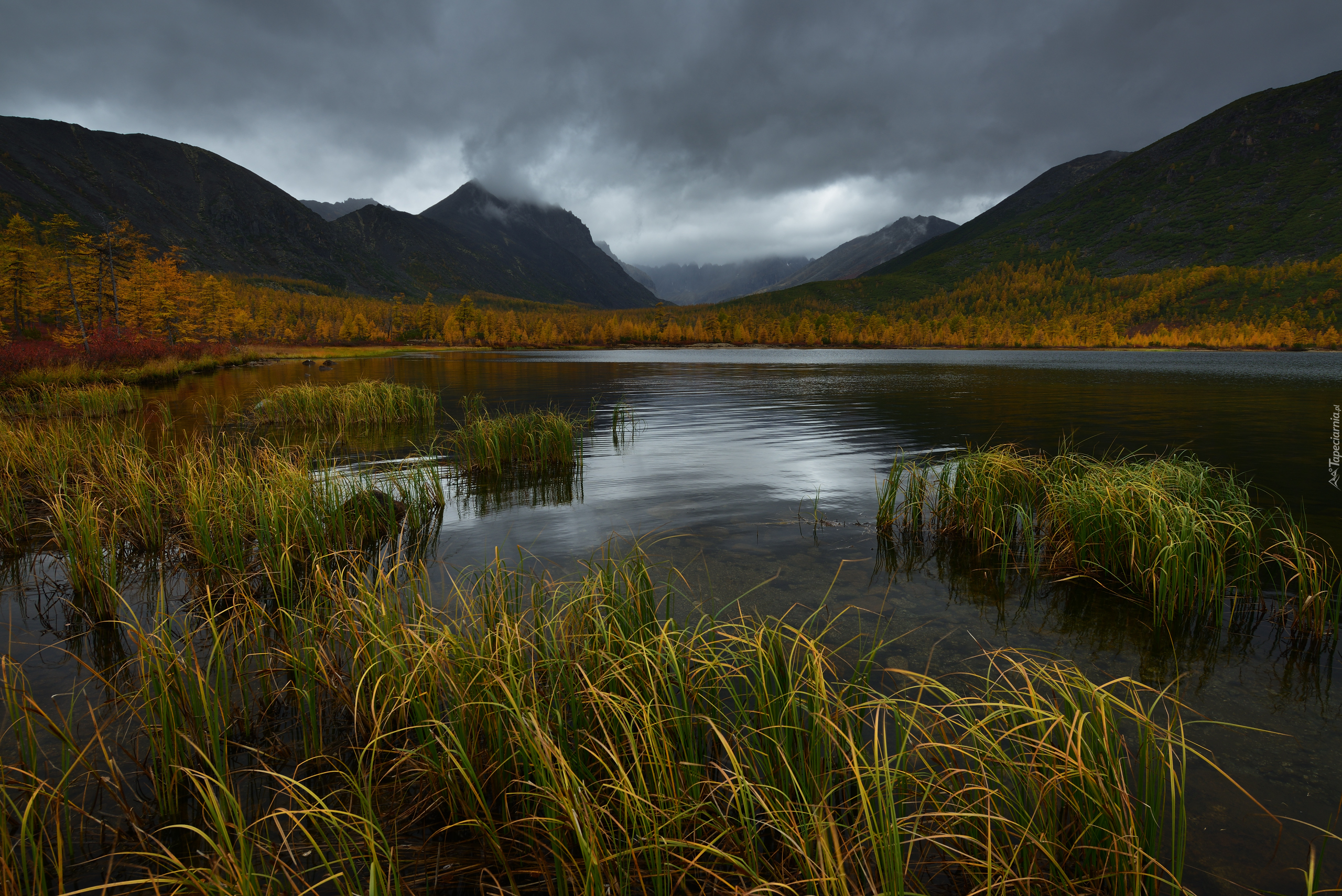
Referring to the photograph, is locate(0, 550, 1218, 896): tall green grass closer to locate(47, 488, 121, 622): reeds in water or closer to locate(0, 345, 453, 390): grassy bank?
locate(47, 488, 121, 622): reeds in water

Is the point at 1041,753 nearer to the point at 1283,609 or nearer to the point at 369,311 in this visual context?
the point at 1283,609

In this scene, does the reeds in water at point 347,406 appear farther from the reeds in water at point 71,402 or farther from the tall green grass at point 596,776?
the tall green grass at point 596,776

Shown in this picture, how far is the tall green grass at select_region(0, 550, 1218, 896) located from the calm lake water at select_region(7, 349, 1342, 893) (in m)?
0.79

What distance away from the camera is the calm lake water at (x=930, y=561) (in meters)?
4.48

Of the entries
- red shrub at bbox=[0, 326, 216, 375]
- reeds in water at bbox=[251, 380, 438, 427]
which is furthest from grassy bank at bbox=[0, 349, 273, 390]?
reeds in water at bbox=[251, 380, 438, 427]

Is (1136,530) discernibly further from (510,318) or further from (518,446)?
(510,318)

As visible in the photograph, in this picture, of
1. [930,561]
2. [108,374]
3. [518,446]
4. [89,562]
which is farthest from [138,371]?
[930,561]

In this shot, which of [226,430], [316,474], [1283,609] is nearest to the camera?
[1283,609]

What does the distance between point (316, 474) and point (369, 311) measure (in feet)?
610

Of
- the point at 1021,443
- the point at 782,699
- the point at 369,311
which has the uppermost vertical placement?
the point at 369,311

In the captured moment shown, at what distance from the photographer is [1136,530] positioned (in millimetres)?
7316

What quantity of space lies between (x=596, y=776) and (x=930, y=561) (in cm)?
664

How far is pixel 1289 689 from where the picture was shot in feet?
17.4

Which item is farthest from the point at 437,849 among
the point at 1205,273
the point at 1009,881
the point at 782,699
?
the point at 1205,273
